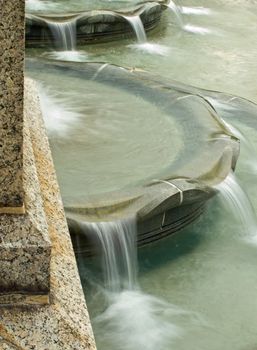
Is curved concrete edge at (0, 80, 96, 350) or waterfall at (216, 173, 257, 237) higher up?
curved concrete edge at (0, 80, 96, 350)

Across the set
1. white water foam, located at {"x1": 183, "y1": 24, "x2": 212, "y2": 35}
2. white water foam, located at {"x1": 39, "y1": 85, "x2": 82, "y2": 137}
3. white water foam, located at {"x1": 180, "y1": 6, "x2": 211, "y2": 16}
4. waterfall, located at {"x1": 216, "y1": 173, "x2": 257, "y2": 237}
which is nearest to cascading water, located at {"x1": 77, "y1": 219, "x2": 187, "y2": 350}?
waterfall, located at {"x1": 216, "y1": 173, "x2": 257, "y2": 237}

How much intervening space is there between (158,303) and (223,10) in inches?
393

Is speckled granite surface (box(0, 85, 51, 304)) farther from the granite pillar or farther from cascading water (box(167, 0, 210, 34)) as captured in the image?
cascading water (box(167, 0, 210, 34))

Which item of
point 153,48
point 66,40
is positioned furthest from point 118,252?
point 153,48

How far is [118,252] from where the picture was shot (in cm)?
501

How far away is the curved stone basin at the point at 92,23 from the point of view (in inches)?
396

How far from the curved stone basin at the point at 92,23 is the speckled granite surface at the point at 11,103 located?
760 centimetres

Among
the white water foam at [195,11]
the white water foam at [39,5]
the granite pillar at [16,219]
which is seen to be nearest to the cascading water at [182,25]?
the white water foam at [195,11]

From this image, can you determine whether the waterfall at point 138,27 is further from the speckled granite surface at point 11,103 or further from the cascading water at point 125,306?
the speckled granite surface at point 11,103

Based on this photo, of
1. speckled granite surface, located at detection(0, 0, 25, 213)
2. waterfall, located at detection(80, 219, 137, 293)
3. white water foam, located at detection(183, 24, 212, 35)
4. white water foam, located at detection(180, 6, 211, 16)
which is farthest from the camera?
white water foam, located at detection(180, 6, 211, 16)

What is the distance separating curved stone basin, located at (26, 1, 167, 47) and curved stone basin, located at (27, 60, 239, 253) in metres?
2.70

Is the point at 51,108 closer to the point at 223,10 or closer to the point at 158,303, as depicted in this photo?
the point at 158,303

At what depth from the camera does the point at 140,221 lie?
500 cm

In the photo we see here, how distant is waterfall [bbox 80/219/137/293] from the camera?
480 centimetres
